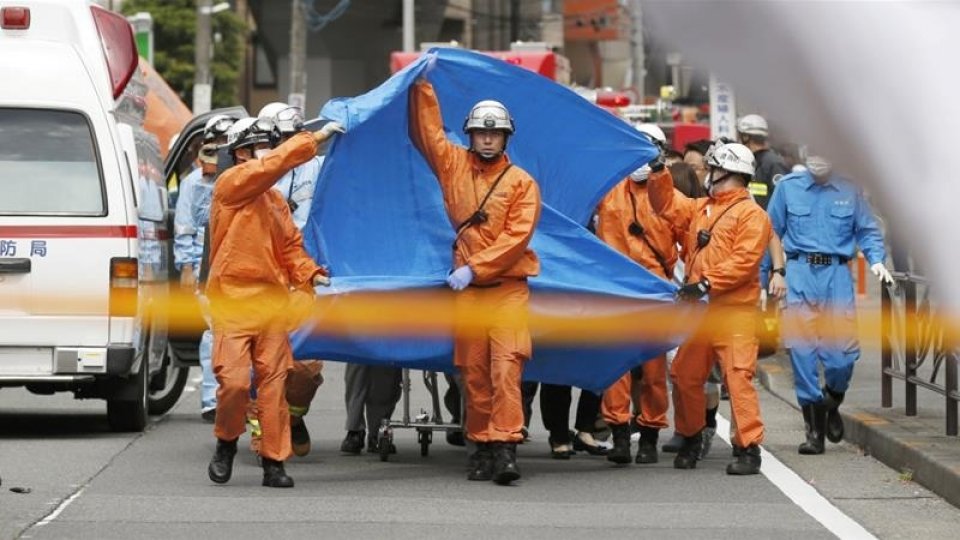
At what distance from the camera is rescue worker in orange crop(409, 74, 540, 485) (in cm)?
1056

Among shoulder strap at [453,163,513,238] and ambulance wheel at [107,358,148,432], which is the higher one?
shoulder strap at [453,163,513,238]

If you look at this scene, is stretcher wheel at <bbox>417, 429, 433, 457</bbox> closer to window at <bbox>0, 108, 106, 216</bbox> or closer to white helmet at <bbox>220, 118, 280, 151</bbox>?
white helmet at <bbox>220, 118, 280, 151</bbox>

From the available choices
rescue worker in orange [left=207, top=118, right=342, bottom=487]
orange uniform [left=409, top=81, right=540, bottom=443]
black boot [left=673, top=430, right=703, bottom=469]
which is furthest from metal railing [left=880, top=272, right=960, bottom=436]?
rescue worker in orange [left=207, top=118, right=342, bottom=487]

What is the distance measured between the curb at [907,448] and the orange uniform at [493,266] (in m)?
2.02

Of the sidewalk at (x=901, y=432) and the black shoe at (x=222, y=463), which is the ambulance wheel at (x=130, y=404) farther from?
the sidewalk at (x=901, y=432)

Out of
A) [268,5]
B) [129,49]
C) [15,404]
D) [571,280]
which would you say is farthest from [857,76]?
[268,5]

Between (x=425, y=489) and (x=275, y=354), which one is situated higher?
(x=275, y=354)

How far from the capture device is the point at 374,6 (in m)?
67.7

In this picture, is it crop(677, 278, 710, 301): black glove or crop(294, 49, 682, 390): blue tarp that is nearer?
crop(677, 278, 710, 301): black glove

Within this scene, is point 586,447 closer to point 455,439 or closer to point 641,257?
point 455,439

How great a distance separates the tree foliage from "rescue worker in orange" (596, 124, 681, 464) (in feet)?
124

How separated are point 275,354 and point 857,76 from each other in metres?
6.12

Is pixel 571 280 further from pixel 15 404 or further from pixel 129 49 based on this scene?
pixel 15 404

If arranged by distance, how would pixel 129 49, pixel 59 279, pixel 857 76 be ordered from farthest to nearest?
pixel 129 49 → pixel 59 279 → pixel 857 76
